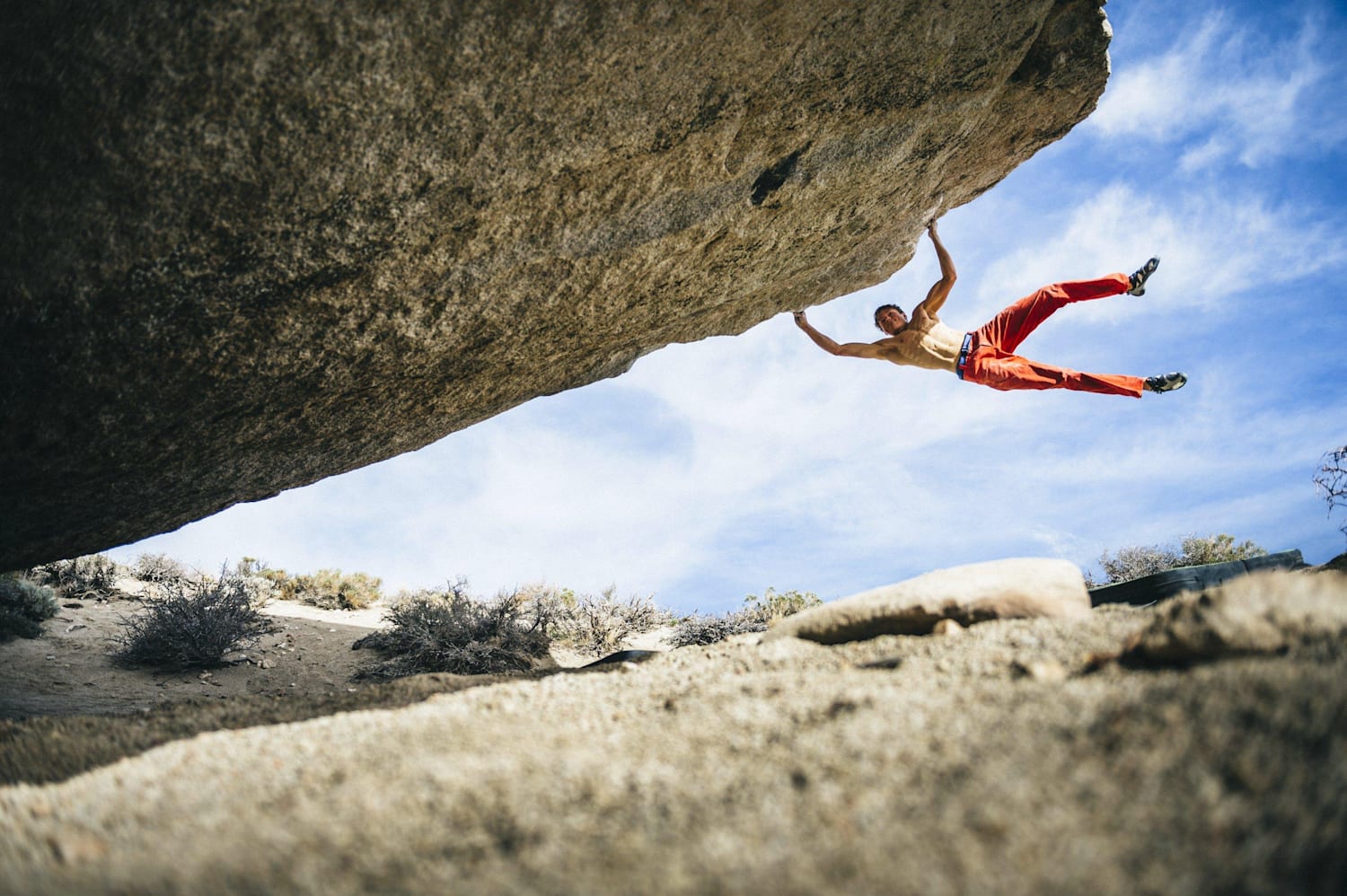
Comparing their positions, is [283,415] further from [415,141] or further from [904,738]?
[904,738]

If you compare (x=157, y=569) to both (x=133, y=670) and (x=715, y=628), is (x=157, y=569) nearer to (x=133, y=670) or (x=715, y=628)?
(x=133, y=670)

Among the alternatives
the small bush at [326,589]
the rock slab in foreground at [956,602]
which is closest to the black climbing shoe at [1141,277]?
the rock slab in foreground at [956,602]

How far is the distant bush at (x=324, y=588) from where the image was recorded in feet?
30.1

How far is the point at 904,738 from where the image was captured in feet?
5.48

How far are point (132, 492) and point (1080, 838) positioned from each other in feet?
15.8

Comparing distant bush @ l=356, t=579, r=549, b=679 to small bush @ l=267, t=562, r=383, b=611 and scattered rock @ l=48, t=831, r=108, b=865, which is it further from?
scattered rock @ l=48, t=831, r=108, b=865

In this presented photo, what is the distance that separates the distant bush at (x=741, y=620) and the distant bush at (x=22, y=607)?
624cm

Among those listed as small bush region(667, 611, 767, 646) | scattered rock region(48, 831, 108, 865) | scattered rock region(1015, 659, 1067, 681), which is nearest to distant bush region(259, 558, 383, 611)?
small bush region(667, 611, 767, 646)

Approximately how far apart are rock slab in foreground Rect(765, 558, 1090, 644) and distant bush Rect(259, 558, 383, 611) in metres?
7.76

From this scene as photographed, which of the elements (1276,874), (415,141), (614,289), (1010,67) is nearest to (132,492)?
(415,141)

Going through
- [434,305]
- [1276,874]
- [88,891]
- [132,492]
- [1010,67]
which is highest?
[1010,67]

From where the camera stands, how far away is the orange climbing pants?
5754 mm

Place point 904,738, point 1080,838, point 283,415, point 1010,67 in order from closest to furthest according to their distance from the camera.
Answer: point 1080,838
point 904,738
point 283,415
point 1010,67

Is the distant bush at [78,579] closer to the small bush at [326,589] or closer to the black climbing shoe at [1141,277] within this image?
the small bush at [326,589]
